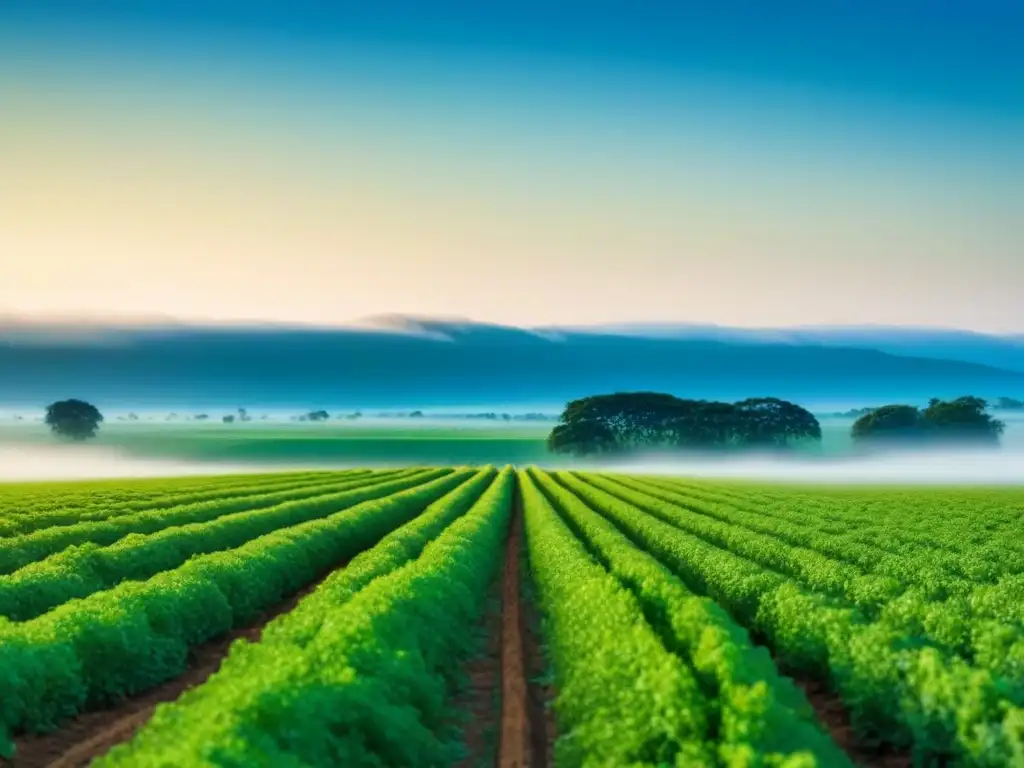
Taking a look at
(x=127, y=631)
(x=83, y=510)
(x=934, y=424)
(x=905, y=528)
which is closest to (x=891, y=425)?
(x=934, y=424)

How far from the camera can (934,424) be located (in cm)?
12100

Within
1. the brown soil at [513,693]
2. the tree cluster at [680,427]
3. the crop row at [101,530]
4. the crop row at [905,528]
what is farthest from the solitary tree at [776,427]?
the brown soil at [513,693]

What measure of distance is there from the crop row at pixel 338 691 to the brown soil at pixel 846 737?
16.3 feet

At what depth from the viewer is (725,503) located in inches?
1822

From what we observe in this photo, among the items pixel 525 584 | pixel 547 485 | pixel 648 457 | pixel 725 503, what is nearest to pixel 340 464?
pixel 648 457

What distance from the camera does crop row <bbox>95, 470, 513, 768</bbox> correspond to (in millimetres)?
8383

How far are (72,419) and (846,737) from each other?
5008 inches

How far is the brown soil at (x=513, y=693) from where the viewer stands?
12.2 m

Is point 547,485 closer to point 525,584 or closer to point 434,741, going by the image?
point 525,584

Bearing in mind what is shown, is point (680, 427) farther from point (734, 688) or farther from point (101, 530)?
point (734, 688)

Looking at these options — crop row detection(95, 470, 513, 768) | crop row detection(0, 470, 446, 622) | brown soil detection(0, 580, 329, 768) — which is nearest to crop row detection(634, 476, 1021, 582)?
crop row detection(95, 470, 513, 768)

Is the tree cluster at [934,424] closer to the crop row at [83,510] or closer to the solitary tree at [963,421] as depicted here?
the solitary tree at [963,421]

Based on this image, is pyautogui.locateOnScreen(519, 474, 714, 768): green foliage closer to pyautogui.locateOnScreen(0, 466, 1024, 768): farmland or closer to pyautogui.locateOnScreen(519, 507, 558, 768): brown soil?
pyautogui.locateOnScreen(0, 466, 1024, 768): farmland

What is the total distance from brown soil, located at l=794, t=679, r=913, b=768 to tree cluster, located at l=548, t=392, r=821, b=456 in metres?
108
